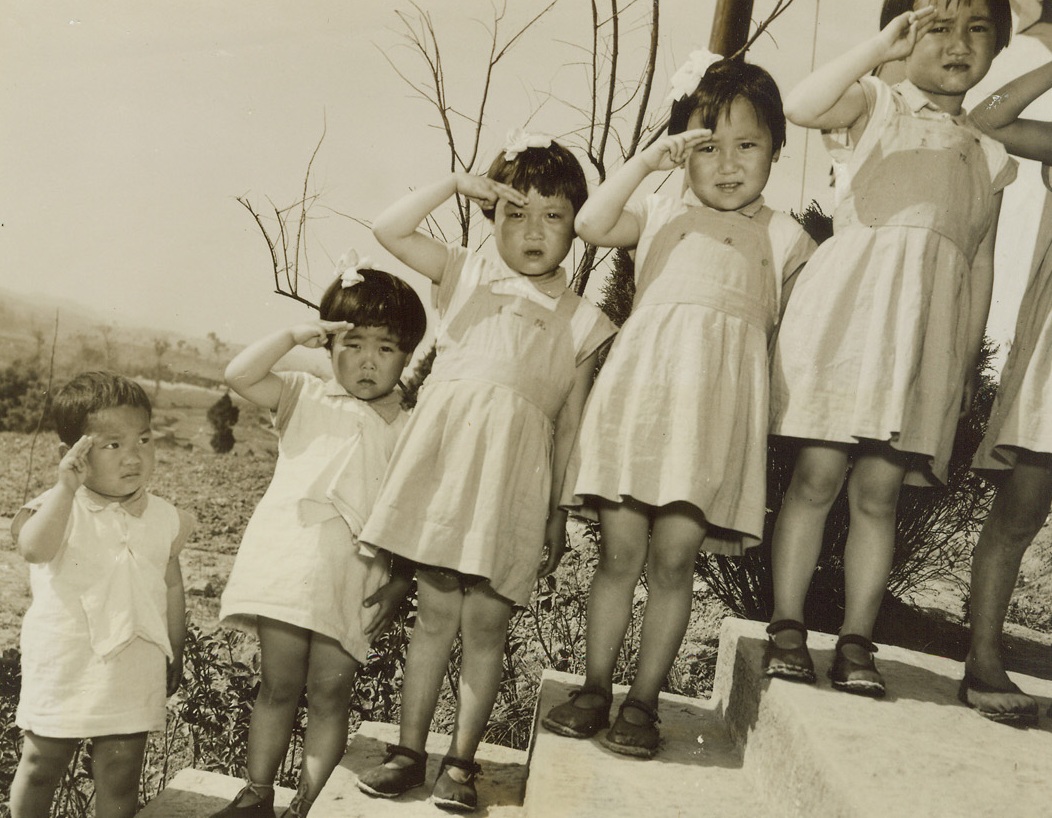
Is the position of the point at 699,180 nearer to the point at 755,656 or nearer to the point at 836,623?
the point at 755,656

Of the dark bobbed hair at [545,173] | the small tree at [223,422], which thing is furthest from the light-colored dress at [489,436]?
the small tree at [223,422]

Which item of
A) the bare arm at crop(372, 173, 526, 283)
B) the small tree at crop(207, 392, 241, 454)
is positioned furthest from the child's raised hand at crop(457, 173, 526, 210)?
the small tree at crop(207, 392, 241, 454)

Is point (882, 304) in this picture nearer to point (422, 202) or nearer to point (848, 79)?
point (848, 79)

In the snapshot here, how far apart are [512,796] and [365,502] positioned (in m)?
0.85

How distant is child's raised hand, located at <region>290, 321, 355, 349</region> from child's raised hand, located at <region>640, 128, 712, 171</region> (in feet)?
2.98

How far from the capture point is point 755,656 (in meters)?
2.59

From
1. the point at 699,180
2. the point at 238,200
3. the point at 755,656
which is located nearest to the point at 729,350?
the point at 699,180

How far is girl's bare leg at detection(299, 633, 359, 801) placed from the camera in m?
2.50

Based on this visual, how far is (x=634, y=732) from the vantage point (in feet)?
7.65

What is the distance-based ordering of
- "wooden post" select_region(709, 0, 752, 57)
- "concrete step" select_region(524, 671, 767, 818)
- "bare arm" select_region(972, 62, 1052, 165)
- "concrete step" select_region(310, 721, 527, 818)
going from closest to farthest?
"concrete step" select_region(524, 671, 767, 818) < "concrete step" select_region(310, 721, 527, 818) < "bare arm" select_region(972, 62, 1052, 165) < "wooden post" select_region(709, 0, 752, 57)

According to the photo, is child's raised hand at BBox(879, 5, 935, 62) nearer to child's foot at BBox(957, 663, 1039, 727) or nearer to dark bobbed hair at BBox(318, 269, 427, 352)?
dark bobbed hair at BBox(318, 269, 427, 352)

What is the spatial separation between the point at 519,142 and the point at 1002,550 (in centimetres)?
169

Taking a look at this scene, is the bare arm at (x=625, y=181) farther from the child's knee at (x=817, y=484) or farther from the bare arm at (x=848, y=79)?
the child's knee at (x=817, y=484)

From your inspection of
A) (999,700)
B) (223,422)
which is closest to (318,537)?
(999,700)
